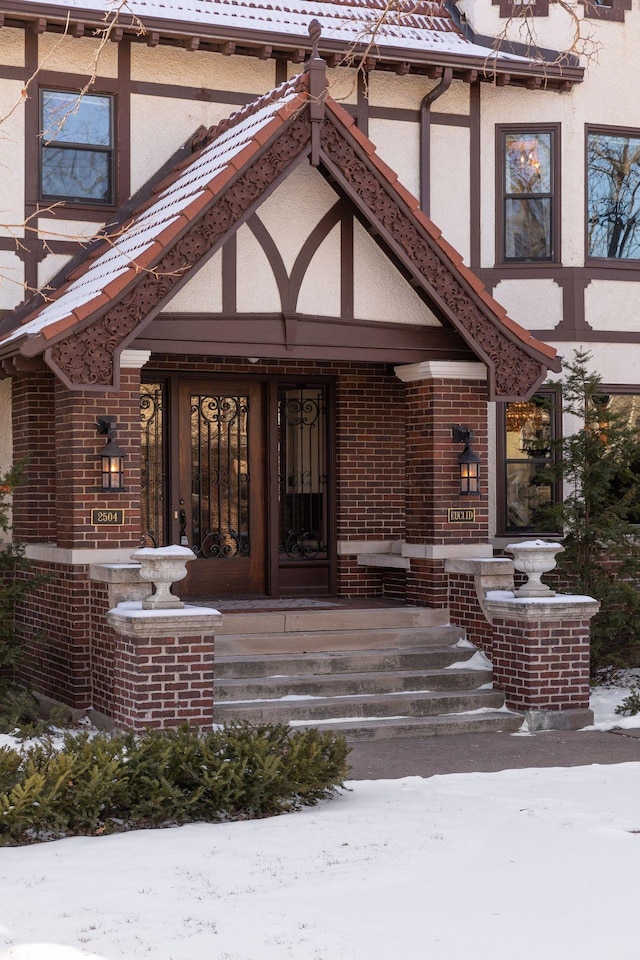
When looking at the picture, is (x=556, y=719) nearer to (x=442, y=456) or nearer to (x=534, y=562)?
(x=534, y=562)

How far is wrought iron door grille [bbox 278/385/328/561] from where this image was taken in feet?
45.4

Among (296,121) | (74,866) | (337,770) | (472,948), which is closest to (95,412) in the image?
(296,121)

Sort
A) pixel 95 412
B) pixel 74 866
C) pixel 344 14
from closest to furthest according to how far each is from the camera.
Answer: pixel 74 866, pixel 95 412, pixel 344 14

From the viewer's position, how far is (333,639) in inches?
451

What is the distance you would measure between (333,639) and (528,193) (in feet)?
20.3

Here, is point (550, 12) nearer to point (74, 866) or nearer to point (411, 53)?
point (411, 53)

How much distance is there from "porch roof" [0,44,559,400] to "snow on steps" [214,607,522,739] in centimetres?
250

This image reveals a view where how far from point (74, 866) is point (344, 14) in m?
10.9

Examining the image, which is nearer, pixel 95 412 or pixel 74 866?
pixel 74 866

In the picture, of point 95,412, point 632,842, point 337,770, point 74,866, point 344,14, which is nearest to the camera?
point 74,866

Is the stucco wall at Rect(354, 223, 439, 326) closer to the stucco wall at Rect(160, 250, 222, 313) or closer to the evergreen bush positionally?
the stucco wall at Rect(160, 250, 222, 313)

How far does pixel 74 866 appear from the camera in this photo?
6.57m

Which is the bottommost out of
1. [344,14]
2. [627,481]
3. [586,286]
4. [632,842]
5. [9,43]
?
[632,842]

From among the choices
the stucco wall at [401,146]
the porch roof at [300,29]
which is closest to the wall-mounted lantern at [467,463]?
the stucco wall at [401,146]
